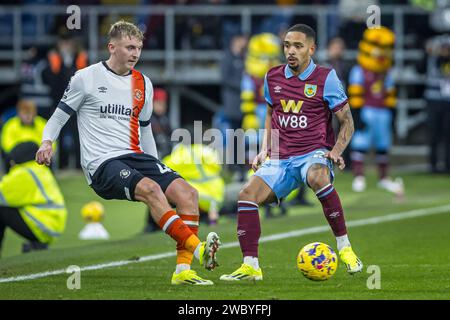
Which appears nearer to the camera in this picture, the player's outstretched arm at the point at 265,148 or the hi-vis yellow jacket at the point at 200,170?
the player's outstretched arm at the point at 265,148

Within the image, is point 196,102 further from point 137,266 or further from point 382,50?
point 137,266

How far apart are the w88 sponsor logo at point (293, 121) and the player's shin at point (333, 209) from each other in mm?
580

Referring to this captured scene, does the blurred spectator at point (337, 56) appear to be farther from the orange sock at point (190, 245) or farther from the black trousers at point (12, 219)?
the orange sock at point (190, 245)

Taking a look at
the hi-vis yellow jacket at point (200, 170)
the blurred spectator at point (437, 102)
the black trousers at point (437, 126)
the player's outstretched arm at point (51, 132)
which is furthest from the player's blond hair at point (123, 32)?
the black trousers at point (437, 126)

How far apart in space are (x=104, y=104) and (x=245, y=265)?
1.77m

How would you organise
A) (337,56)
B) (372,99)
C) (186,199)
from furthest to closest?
Result: (337,56)
(372,99)
(186,199)

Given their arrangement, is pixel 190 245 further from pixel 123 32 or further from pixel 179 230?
pixel 123 32

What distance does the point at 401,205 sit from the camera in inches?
714

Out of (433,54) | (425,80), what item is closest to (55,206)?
(433,54)

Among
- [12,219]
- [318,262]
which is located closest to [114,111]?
[318,262]

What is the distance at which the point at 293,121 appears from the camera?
406 inches

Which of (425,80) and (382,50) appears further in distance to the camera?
(425,80)

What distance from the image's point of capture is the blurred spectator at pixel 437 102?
22.2 m

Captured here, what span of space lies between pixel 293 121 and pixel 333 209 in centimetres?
83
